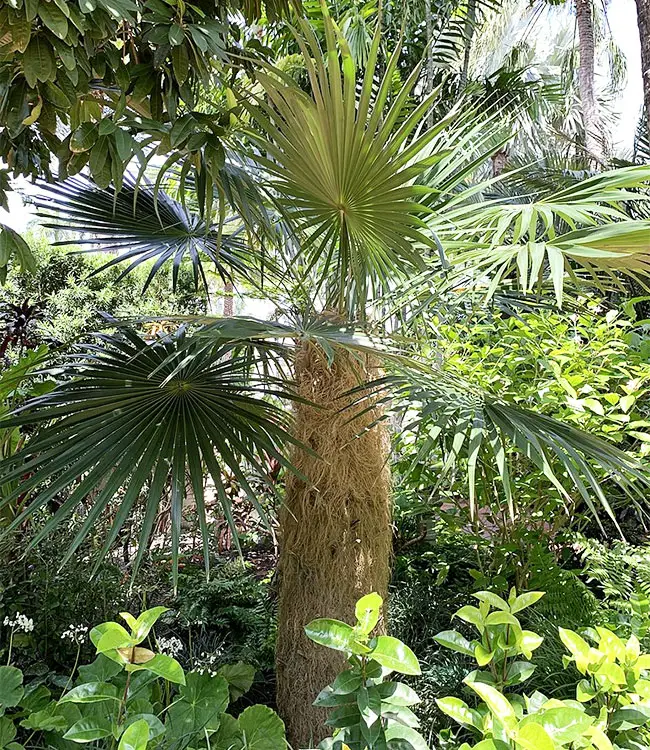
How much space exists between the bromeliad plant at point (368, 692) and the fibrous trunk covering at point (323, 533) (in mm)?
772

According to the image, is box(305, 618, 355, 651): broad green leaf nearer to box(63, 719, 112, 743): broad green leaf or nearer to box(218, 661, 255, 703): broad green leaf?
box(63, 719, 112, 743): broad green leaf

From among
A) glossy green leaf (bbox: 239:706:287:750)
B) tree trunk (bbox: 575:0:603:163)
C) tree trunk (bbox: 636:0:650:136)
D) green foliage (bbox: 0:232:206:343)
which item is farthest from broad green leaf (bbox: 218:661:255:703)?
tree trunk (bbox: 575:0:603:163)

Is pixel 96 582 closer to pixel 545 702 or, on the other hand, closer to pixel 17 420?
pixel 17 420

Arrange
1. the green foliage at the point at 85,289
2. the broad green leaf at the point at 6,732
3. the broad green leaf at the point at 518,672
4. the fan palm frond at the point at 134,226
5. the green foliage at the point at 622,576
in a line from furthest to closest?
the green foliage at the point at 85,289 < the fan palm frond at the point at 134,226 < the green foliage at the point at 622,576 < the broad green leaf at the point at 6,732 < the broad green leaf at the point at 518,672

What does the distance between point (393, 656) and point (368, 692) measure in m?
0.08

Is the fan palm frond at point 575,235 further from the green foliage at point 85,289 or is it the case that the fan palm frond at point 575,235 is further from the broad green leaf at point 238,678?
the green foliage at point 85,289

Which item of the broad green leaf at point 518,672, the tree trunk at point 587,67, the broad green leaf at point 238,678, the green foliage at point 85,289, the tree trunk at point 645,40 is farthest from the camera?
the tree trunk at point 587,67

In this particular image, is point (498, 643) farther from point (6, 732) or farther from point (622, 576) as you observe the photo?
point (622, 576)

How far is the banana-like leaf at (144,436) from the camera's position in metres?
1.30

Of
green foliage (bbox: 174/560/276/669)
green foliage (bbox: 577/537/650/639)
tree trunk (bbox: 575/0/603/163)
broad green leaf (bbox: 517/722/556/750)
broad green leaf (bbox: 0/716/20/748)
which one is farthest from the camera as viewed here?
tree trunk (bbox: 575/0/603/163)

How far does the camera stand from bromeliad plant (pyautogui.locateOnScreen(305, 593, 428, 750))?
34.3 inches

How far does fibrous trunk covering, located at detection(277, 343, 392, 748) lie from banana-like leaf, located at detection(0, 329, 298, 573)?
15cm

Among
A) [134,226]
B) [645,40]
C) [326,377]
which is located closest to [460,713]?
[326,377]

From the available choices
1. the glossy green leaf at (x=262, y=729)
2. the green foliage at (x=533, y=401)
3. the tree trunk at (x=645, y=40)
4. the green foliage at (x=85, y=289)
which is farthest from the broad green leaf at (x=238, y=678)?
the green foliage at (x=85, y=289)
